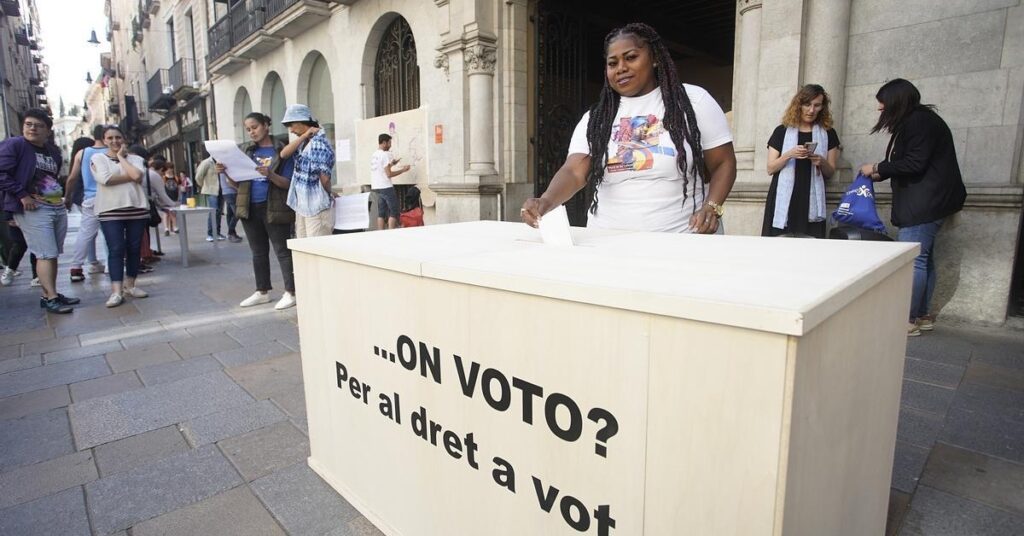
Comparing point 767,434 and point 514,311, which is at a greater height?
point 514,311

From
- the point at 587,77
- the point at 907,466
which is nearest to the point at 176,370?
the point at 907,466

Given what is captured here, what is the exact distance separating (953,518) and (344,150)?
11356mm

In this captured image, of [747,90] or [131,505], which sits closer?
[131,505]

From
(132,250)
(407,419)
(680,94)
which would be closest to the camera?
(407,419)

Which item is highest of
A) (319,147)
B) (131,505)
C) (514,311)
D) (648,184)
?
(319,147)

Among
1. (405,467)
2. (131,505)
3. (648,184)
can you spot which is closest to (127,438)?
(131,505)

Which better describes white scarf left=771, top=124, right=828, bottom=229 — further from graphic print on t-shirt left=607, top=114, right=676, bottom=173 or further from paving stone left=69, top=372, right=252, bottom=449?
paving stone left=69, top=372, right=252, bottom=449

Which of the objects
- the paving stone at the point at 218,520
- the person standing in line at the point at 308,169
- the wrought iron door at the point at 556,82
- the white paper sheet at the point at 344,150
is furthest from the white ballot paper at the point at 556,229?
the white paper sheet at the point at 344,150

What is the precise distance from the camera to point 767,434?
93 centimetres

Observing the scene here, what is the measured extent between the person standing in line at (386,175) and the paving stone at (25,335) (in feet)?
17.0

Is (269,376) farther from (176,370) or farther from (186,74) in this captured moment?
(186,74)

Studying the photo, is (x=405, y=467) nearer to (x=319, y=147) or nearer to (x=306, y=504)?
(x=306, y=504)

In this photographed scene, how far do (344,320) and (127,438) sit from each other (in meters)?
1.64

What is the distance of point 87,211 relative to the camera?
22.0 ft
